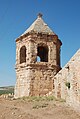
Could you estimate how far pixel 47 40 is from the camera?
17781 mm

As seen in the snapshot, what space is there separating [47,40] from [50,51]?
902 millimetres

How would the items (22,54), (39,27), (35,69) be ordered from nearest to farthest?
(35,69)
(39,27)
(22,54)

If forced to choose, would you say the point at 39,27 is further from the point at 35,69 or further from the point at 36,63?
the point at 35,69

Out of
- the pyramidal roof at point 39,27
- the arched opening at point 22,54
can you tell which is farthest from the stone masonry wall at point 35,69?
the arched opening at point 22,54

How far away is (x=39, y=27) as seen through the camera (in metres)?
18.4

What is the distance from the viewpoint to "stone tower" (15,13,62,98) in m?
16.9

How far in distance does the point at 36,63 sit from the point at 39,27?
3163 millimetres

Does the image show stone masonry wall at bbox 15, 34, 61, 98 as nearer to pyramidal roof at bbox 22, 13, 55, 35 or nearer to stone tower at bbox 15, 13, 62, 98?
stone tower at bbox 15, 13, 62, 98

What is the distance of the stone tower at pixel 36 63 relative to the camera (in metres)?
16.9

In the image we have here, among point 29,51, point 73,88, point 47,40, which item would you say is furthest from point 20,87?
point 73,88

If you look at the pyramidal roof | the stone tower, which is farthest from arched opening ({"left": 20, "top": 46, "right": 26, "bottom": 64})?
the pyramidal roof

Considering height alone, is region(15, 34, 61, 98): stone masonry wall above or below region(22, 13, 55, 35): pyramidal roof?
below

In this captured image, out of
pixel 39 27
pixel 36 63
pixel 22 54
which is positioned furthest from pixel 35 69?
pixel 39 27

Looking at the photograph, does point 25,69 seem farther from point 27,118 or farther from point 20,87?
point 27,118
